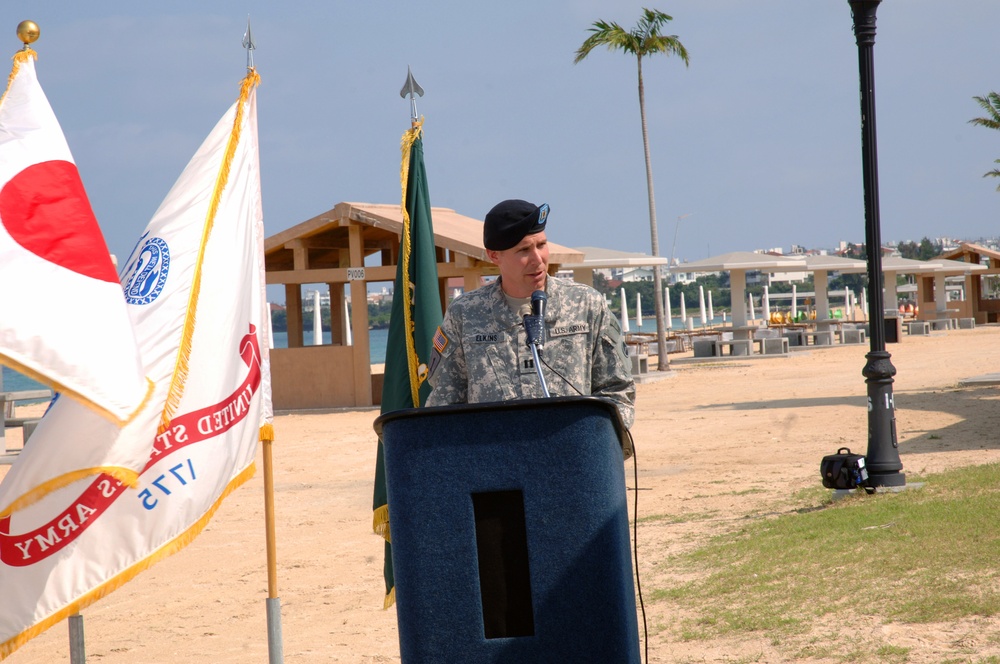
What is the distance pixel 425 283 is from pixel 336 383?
1468 cm

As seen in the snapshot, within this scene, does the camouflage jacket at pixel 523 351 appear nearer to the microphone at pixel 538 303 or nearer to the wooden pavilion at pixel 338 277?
the microphone at pixel 538 303

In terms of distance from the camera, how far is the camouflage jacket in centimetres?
312

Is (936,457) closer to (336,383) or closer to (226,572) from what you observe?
(226,572)

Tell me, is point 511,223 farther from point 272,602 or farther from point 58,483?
point 272,602

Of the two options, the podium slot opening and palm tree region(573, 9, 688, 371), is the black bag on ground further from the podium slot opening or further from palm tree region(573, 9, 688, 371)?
palm tree region(573, 9, 688, 371)

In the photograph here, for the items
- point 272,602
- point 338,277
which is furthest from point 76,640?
point 338,277

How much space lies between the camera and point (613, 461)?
98.8 inches

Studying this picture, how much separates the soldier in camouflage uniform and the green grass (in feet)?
6.65

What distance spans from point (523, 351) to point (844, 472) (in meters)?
5.26

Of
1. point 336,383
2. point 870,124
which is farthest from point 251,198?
point 336,383

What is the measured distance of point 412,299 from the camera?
536 cm

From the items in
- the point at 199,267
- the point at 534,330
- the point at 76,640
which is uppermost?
the point at 199,267

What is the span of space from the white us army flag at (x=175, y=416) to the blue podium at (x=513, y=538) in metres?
1.38

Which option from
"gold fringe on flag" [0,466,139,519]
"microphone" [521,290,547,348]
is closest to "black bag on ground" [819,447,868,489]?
"microphone" [521,290,547,348]
